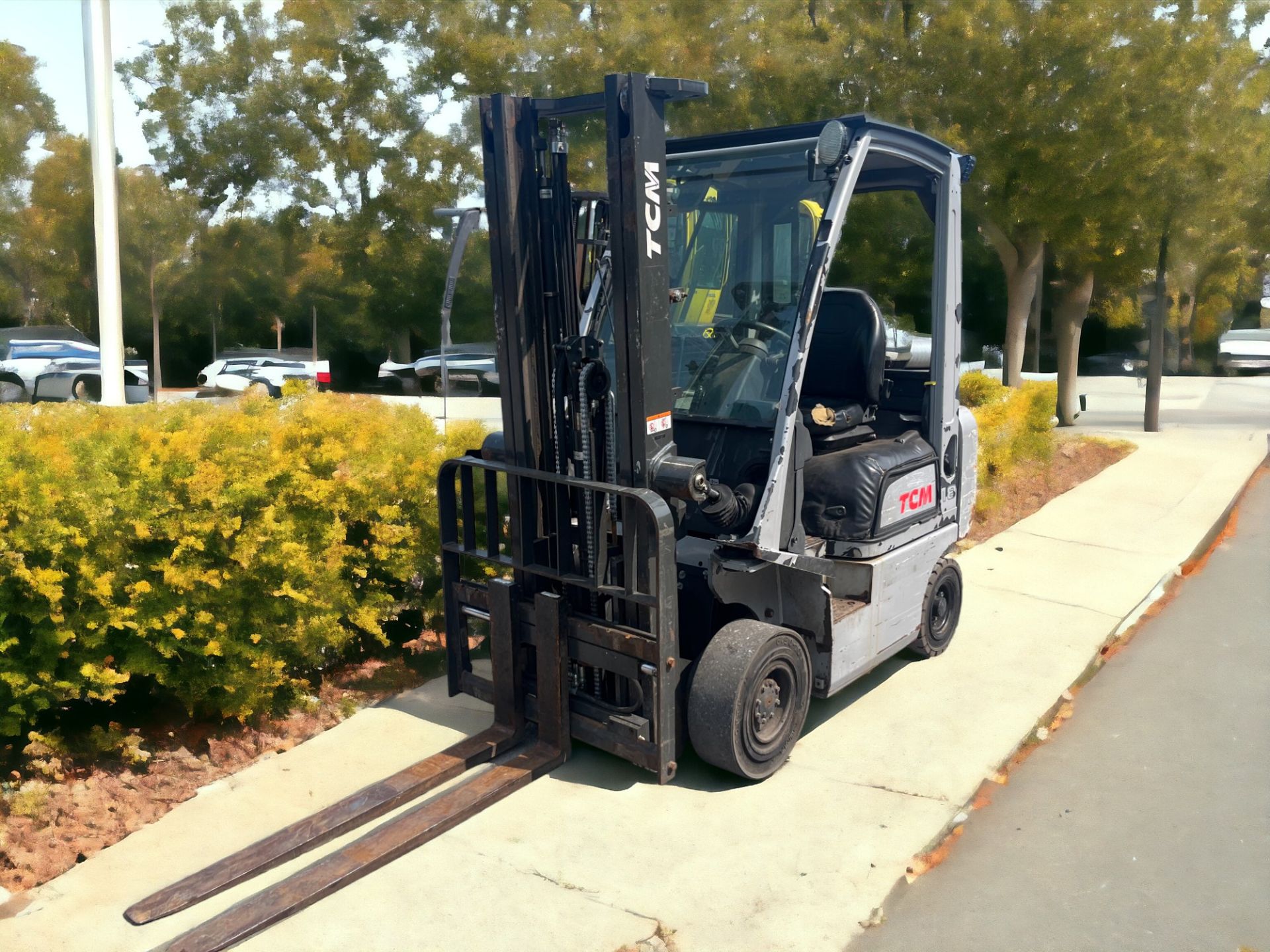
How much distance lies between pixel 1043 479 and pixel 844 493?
789 cm

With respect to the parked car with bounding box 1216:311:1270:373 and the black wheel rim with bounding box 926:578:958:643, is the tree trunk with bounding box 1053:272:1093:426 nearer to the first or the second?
the black wheel rim with bounding box 926:578:958:643

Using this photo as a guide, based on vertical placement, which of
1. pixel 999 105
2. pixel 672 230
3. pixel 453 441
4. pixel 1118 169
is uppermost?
pixel 999 105

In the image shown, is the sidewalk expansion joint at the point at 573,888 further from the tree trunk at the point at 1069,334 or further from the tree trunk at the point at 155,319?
the tree trunk at the point at 155,319

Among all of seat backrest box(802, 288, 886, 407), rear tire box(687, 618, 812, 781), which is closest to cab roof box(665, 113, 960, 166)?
seat backrest box(802, 288, 886, 407)

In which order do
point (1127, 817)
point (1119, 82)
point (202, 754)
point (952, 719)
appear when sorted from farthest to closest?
point (1119, 82) → point (952, 719) → point (202, 754) → point (1127, 817)

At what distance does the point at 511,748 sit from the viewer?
5180 mm

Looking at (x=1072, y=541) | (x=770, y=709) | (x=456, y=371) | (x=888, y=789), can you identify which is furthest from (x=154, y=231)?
(x=888, y=789)

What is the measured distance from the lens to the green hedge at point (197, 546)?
4699 millimetres

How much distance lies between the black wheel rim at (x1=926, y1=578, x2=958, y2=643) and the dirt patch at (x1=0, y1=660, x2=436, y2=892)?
3239 mm

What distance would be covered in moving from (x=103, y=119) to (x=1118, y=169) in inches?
452

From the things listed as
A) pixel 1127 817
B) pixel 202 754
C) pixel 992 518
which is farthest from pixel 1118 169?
pixel 202 754

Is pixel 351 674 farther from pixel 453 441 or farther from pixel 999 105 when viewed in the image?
pixel 999 105

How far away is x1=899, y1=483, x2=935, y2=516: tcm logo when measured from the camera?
585 centimetres

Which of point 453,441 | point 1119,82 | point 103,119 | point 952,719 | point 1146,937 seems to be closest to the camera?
point 1146,937
